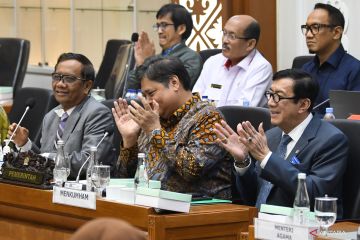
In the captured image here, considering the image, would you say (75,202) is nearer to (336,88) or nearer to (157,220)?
(157,220)

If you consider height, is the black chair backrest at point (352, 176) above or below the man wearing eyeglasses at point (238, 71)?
below

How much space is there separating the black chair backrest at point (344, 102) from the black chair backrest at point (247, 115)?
54 cm

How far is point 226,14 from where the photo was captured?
6980 mm

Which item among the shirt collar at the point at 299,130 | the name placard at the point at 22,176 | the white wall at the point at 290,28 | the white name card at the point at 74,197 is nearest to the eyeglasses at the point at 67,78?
the name placard at the point at 22,176

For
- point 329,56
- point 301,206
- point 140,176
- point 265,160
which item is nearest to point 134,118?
point 140,176

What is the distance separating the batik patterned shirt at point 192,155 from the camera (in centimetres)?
391

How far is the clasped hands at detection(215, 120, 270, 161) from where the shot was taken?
12.2 ft

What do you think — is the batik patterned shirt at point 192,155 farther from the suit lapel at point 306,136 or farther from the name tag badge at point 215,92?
the name tag badge at point 215,92

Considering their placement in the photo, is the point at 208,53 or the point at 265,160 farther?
the point at 208,53

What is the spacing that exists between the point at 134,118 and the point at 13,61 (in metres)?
3.76

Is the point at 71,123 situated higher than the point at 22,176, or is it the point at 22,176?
the point at 71,123

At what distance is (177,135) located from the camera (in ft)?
13.2

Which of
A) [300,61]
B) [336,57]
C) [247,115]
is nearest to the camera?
[247,115]

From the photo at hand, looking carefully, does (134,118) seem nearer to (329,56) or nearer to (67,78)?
(67,78)
